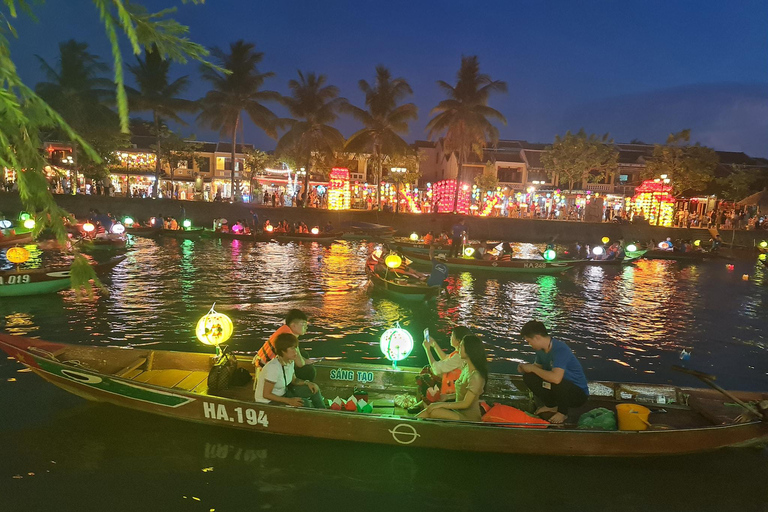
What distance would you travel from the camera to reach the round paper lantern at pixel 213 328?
7.76 m

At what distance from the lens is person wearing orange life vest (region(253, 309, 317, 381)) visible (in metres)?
7.42

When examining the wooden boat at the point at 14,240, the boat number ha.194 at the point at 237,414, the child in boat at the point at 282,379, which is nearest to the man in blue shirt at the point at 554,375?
the child in boat at the point at 282,379

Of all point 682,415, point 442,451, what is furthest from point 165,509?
point 682,415

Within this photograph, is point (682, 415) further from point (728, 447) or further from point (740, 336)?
point (740, 336)

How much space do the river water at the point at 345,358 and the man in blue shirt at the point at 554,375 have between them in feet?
2.63

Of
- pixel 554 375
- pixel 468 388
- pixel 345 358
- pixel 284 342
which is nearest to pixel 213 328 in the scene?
pixel 284 342

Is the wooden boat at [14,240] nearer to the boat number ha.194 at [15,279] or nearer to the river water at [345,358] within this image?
the river water at [345,358]

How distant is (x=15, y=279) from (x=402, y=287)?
38.8ft

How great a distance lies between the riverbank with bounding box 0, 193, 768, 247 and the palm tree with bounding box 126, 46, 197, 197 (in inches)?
191

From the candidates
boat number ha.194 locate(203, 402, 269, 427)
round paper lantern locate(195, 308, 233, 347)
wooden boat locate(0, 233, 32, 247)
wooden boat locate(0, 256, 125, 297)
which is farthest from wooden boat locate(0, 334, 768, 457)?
wooden boat locate(0, 233, 32, 247)

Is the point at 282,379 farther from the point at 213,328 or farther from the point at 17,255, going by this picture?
the point at 17,255

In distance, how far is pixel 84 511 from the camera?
6086 millimetres

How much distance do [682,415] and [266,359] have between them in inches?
256

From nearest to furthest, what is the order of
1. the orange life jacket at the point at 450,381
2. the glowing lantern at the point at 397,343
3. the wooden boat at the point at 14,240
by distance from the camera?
1. the orange life jacket at the point at 450,381
2. the glowing lantern at the point at 397,343
3. the wooden boat at the point at 14,240
